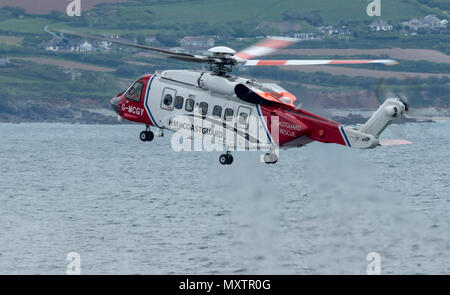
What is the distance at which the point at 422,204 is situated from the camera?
120 metres

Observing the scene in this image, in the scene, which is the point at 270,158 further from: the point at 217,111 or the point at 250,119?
the point at 217,111

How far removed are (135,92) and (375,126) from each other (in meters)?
13.7

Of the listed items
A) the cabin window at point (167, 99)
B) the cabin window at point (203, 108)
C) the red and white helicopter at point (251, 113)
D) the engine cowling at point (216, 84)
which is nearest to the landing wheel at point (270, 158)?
the red and white helicopter at point (251, 113)

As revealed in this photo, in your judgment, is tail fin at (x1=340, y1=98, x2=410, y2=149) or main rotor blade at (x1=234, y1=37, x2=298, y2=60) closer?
tail fin at (x1=340, y1=98, x2=410, y2=149)

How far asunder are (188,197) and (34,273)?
53.7 meters

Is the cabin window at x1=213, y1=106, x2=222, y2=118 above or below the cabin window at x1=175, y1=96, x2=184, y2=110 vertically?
below

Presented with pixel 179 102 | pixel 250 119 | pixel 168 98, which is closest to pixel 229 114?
pixel 250 119

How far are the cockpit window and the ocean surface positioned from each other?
32.1ft

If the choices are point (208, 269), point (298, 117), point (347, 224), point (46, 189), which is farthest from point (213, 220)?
point (298, 117)

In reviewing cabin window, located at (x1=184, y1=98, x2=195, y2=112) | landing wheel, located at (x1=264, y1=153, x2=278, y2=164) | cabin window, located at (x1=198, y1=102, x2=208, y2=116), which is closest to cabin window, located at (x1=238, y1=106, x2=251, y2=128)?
cabin window, located at (x1=198, y1=102, x2=208, y2=116)

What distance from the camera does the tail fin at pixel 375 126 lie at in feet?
120

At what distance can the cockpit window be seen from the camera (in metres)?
44.5

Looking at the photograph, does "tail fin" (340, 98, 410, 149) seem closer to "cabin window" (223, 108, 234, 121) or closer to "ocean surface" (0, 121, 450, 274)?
"ocean surface" (0, 121, 450, 274)
